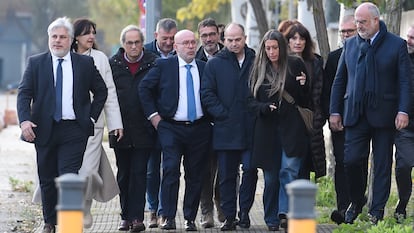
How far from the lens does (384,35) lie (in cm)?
1095

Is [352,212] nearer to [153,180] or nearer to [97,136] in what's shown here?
[153,180]

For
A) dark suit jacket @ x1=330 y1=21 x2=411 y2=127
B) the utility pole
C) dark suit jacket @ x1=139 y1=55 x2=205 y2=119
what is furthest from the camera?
the utility pole

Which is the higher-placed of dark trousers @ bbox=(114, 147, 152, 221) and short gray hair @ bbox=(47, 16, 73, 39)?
short gray hair @ bbox=(47, 16, 73, 39)

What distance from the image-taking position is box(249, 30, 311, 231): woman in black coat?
11227 mm

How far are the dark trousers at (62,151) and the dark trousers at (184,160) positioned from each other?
3.36ft

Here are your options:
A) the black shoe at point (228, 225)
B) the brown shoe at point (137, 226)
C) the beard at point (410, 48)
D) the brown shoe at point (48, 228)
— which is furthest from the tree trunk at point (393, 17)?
the brown shoe at point (48, 228)

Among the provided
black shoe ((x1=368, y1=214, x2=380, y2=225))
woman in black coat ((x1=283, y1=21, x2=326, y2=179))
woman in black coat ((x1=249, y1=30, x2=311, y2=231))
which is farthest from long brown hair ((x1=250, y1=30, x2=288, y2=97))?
black shoe ((x1=368, y1=214, x2=380, y2=225))

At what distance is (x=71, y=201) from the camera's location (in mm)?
6605

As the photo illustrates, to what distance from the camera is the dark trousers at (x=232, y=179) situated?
1154cm

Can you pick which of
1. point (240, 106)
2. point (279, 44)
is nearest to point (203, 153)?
point (240, 106)

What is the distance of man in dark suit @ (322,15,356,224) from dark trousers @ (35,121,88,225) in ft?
8.61

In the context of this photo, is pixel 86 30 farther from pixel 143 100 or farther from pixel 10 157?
pixel 10 157

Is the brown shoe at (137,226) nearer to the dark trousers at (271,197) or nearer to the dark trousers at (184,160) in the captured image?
the dark trousers at (184,160)

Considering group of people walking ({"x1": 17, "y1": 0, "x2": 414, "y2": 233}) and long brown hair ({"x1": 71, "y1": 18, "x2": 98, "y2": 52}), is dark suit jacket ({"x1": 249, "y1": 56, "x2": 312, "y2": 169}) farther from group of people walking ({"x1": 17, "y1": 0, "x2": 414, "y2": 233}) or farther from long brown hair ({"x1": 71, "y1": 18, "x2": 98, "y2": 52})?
long brown hair ({"x1": 71, "y1": 18, "x2": 98, "y2": 52})
